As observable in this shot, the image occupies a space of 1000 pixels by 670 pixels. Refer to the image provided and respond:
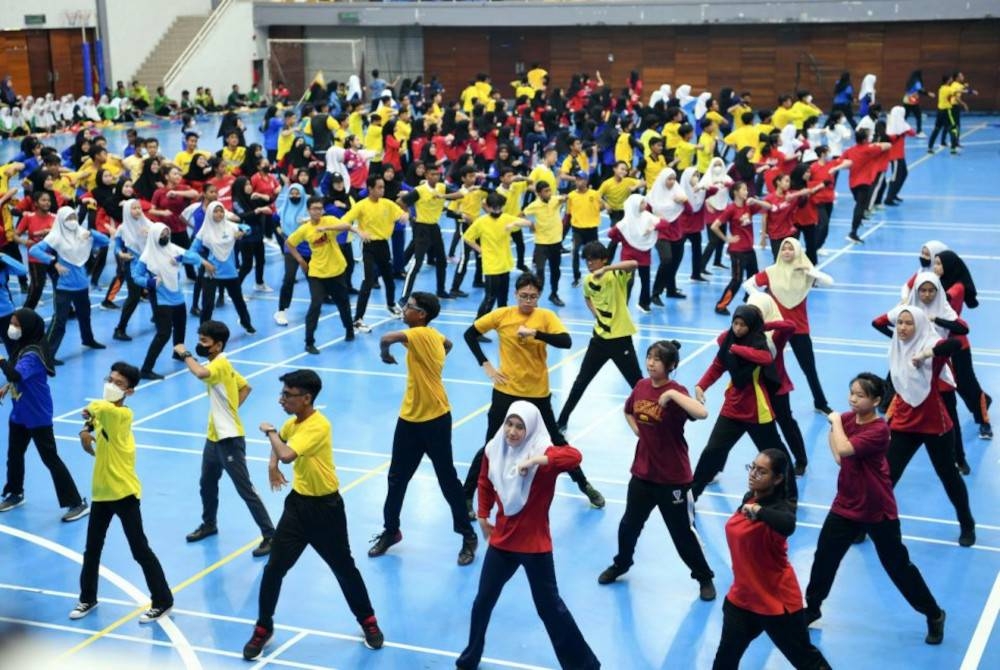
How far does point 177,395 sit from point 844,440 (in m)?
9.28

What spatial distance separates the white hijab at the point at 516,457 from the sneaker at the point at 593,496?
137 inches

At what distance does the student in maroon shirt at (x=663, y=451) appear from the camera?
29.5 ft

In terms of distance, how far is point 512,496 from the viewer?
7734mm

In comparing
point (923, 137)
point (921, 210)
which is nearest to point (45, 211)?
point (921, 210)

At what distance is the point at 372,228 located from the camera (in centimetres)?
1797

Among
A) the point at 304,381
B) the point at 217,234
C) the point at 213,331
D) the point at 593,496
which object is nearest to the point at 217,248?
the point at 217,234

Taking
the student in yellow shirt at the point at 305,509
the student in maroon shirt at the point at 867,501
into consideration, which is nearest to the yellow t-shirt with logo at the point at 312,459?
the student in yellow shirt at the point at 305,509

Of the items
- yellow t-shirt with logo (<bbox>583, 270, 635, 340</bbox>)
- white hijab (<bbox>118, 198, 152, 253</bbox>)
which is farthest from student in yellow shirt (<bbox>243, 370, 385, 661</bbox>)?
white hijab (<bbox>118, 198, 152, 253</bbox>)

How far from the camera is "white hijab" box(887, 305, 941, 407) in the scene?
982cm

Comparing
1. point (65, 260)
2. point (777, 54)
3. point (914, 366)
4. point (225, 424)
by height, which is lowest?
point (225, 424)

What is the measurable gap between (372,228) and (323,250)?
125 centimetres

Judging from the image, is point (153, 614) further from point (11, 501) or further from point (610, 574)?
point (610, 574)

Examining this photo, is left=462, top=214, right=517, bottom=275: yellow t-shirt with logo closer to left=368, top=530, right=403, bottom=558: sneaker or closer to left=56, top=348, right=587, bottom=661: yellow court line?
left=56, top=348, right=587, bottom=661: yellow court line

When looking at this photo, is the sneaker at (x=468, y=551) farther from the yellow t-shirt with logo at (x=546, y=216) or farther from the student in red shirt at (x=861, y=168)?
the student in red shirt at (x=861, y=168)
